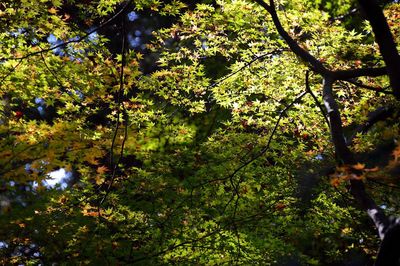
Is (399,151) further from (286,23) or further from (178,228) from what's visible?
(178,228)

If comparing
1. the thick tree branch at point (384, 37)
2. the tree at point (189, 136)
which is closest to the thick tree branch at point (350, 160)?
the thick tree branch at point (384, 37)

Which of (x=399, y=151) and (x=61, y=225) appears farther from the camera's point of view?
(x=61, y=225)

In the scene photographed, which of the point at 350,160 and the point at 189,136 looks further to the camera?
the point at 189,136

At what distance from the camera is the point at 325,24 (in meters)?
5.79

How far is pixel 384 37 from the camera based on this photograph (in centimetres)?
262

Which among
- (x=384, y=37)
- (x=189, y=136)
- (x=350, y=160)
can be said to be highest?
(x=189, y=136)

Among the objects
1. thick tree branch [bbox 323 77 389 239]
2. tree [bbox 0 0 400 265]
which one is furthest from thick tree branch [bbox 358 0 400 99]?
tree [bbox 0 0 400 265]

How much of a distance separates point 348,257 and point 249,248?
18.2 ft

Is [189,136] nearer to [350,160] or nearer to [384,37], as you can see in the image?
[350,160]

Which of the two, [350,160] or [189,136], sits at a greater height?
[189,136]

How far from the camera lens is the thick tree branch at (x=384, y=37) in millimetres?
2543

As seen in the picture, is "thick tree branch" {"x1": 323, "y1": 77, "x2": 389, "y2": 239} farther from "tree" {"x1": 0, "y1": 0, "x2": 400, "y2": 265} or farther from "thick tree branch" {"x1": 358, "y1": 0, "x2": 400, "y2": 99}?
"tree" {"x1": 0, "y1": 0, "x2": 400, "y2": 265}

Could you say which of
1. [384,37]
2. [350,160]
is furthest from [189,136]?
[384,37]

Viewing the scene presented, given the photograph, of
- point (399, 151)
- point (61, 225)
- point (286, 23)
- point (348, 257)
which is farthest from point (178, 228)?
point (348, 257)
